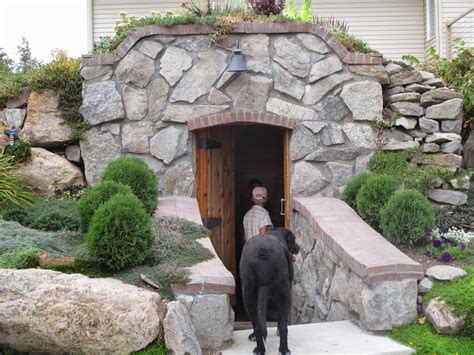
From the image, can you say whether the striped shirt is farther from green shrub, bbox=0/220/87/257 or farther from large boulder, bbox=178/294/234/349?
large boulder, bbox=178/294/234/349

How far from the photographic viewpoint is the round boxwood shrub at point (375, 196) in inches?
259

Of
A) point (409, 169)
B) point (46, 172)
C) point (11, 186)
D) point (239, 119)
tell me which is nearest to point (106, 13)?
point (46, 172)

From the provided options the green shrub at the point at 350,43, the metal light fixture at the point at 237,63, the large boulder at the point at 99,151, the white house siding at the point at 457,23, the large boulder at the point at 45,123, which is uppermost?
the white house siding at the point at 457,23

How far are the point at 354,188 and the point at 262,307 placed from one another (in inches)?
124

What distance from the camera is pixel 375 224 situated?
22.0 ft

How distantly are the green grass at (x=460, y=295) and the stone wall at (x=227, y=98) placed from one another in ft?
9.03

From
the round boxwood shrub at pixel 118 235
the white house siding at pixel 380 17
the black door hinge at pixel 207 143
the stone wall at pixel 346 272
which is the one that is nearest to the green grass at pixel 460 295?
the stone wall at pixel 346 272

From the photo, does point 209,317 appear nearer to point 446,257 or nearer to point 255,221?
point 446,257

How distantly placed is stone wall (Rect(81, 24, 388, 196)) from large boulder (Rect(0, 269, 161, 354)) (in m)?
3.37

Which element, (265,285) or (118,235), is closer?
(265,285)

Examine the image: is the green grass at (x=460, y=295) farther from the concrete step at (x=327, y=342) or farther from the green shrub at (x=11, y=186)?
the green shrub at (x=11, y=186)

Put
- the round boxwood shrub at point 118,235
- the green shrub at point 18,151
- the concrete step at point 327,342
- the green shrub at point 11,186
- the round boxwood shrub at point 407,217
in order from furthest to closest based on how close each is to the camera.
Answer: the green shrub at point 18,151, the green shrub at point 11,186, the round boxwood shrub at point 407,217, the round boxwood shrub at point 118,235, the concrete step at point 327,342

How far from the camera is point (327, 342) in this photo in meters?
4.94

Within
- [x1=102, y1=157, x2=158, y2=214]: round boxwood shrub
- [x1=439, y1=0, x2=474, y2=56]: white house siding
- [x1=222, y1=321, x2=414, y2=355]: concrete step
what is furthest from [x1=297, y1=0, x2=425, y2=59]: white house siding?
[x1=222, y1=321, x2=414, y2=355]: concrete step
